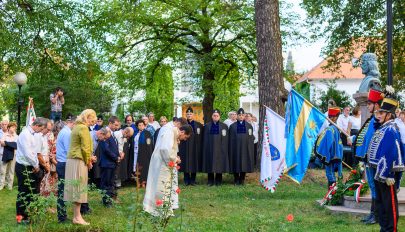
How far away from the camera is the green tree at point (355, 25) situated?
26.8m

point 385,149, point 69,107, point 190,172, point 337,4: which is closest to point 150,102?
point 69,107

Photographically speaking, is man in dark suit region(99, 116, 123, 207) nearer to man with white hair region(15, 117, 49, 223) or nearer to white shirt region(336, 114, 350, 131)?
man with white hair region(15, 117, 49, 223)

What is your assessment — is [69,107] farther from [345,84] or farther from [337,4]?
[345,84]

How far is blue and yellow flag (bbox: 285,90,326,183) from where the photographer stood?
39.5ft

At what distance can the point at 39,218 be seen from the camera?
7535 mm

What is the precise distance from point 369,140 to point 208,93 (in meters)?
19.2

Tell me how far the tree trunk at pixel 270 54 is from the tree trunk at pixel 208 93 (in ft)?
37.3

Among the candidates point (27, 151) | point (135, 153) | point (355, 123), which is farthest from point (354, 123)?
point (27, 151)

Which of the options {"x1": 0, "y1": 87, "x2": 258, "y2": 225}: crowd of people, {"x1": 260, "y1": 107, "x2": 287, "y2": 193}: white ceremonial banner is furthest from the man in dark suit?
{"x1": 260, "y1": 107, "x2": 287, "y2": 193}: white ceremonial banner

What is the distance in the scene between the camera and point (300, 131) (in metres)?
12.1

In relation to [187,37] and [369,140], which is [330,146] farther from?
[187,37]

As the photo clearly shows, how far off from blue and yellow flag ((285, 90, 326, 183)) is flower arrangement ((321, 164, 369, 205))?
29.1 inches

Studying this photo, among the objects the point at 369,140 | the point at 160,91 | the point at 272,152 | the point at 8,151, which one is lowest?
the point at 8,151

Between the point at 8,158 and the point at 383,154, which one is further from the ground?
the point at 383,154
